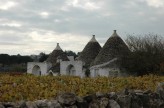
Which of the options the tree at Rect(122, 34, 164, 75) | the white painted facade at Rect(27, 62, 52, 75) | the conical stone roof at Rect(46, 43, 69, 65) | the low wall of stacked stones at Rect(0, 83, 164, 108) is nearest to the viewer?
the low wall of stacked stones at Rect(0, 83, 164, 108)

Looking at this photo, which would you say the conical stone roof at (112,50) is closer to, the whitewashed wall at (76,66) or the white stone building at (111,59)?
the white stone building at (111,59)

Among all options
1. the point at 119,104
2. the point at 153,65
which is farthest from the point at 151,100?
the point at 153,65

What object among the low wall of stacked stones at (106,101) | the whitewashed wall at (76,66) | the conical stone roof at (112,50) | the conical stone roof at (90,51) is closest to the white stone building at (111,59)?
the conical stone roof at (112,50)

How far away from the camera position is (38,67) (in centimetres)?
4884

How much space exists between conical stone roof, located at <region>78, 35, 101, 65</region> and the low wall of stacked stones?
107 feet

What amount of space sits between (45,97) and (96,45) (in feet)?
122

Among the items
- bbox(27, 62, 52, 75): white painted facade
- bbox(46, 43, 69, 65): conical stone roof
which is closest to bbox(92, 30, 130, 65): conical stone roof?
bbox(27, 62, 52, 75): white painted facade

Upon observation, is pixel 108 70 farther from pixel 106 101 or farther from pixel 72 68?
pixel 106 101

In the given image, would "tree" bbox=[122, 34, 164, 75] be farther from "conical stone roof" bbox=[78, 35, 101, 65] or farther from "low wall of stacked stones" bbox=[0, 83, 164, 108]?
"low wall of stacked stones" bbox=[0, 83, 164, 108]

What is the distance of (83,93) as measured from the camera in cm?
1048

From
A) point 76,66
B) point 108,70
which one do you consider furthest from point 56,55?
point 108,70

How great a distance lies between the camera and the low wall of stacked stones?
865cm

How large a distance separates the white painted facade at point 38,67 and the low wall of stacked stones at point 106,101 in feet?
114

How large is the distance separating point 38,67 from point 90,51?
659cm
